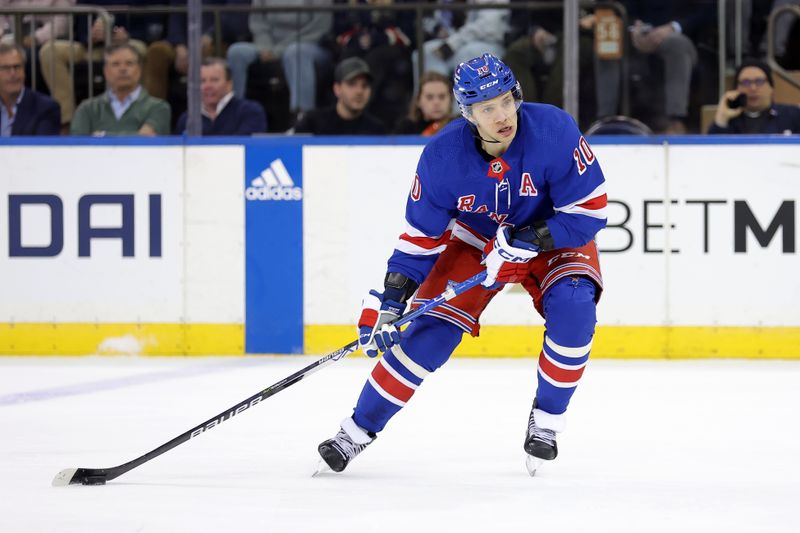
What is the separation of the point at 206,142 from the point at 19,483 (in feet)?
9.62

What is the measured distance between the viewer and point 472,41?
22.7 ft

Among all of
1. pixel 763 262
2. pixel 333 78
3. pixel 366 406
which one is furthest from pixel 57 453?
pixel 333 78

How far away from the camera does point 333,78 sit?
7.05m

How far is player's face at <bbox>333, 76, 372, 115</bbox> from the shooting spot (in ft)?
20.9

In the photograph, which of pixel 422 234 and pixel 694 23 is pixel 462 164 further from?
pixel 694 23

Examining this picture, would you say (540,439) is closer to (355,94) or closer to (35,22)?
(355,94)

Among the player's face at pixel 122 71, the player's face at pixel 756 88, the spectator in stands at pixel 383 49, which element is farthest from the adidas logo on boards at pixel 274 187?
the player's face at pixel 756 88

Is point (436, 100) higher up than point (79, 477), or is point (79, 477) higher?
point (436, 100)

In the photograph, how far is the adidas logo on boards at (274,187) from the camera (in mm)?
5914

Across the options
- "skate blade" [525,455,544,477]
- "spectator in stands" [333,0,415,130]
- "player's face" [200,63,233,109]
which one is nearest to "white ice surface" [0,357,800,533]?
"skate blade" [525,455,544,477]

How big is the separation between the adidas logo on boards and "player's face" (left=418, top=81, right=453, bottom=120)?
2.37ft

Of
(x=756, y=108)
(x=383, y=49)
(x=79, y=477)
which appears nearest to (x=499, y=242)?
(x=79, y=477)

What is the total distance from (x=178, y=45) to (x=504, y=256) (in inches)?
172

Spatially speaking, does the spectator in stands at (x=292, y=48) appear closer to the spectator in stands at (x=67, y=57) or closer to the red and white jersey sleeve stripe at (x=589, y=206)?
the spectator in stands at (x=67, y=57)
